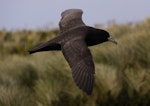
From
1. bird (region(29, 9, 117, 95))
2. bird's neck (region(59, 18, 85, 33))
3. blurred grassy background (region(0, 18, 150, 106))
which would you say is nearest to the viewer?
bird (region(29, 9, 117, 95))

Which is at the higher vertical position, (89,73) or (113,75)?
(89,73)

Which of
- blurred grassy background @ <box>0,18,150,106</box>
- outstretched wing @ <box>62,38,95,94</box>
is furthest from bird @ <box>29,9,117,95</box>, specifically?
blurred grassy background @ <box>0,18,150,106</box>

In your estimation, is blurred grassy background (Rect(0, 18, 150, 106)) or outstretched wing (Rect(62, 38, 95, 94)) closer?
outstretched wing (Rect(62, 38, 95, 94))

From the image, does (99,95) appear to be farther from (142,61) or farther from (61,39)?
(61,39)

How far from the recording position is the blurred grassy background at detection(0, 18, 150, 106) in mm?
5539

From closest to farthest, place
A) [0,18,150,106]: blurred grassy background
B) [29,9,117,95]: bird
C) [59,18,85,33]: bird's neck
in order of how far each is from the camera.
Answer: [29,9,117,95]: bird → [59,18,85,33]: bird's neck → [0,18,150,106]: blurred grassy background

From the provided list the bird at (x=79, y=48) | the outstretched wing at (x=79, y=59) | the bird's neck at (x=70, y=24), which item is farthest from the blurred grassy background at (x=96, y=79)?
the outstretched wing at (x=79, y=59)

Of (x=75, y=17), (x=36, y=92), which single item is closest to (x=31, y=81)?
(x=36, y=92)

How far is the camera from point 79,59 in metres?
3.38

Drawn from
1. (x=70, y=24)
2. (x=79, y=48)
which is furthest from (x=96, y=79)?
(x=79, y=48)

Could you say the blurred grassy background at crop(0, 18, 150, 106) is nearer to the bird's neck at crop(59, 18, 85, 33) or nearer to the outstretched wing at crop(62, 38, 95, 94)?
the bird's neck at crop(59, 18, 85, 33)

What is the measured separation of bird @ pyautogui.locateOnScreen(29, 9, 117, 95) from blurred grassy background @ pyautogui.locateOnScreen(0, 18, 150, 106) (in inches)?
71.2

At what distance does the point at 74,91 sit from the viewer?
18.3 ft

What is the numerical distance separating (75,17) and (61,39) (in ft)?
Answer: 3.09
